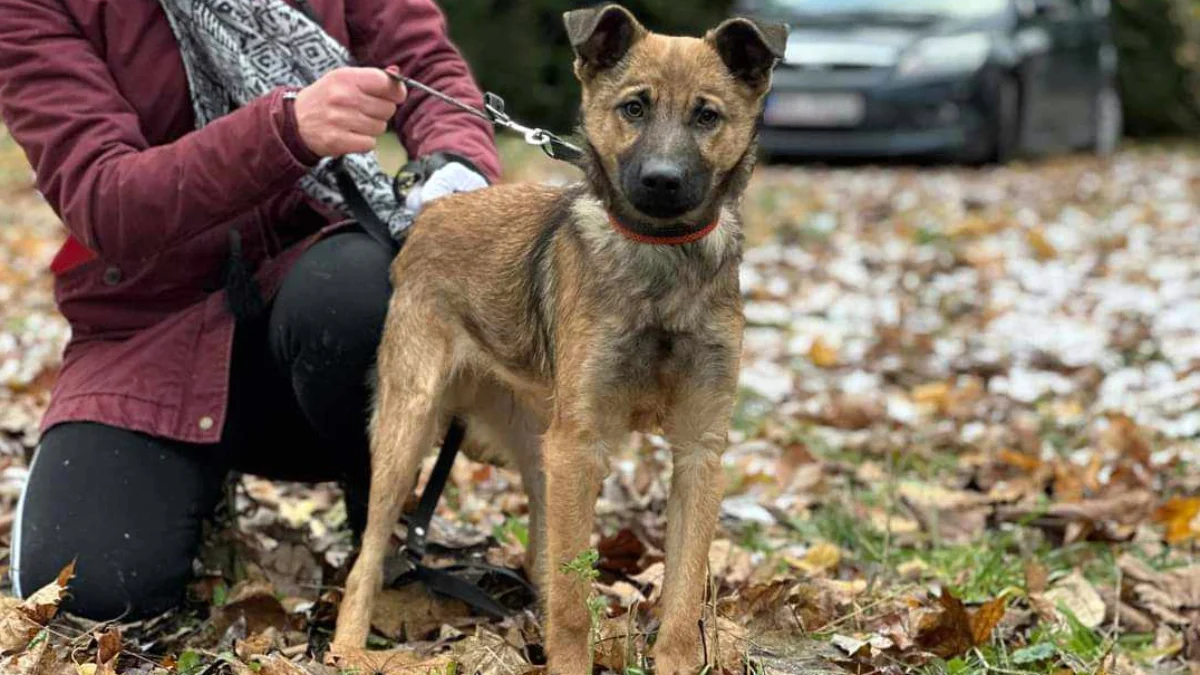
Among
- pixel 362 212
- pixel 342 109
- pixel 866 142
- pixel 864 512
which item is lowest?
pixel 866 142

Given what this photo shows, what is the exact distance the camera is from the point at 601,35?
3.08m

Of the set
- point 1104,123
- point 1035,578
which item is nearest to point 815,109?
point 1104,123

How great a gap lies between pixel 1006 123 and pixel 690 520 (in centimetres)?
1083

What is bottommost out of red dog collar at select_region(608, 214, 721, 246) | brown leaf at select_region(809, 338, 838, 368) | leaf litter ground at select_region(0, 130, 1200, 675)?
brown leaf at select_region(809, 338, 838, 368)

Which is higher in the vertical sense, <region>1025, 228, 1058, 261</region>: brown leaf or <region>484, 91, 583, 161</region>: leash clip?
<region>484, 91, 583, 161</region>: leash clip

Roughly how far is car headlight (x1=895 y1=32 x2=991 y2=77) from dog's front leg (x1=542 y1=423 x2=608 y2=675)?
10.00 metres

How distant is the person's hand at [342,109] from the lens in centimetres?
327

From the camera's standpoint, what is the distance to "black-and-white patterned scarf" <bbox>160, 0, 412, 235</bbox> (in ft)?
12.0

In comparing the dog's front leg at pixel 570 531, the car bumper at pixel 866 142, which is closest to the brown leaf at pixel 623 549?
the dog's front leg at pixel 570 531

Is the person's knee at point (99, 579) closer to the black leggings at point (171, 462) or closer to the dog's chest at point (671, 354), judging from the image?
the black leggings at point (171, 462)

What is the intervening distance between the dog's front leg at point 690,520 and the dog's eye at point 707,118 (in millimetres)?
549

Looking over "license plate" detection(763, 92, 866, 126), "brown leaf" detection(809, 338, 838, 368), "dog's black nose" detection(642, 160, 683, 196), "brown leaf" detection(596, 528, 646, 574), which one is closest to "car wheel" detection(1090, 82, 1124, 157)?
"license plate" detection(763, 92, 866, 126)

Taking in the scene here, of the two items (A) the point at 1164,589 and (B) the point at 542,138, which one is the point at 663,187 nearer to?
(B) the point at 542,138

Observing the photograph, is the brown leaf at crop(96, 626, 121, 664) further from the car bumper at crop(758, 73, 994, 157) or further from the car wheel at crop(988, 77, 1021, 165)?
the car wheel at crop(988, 77, 1021, 165)
